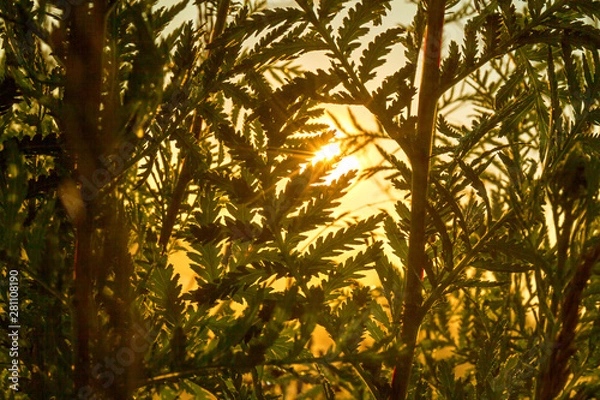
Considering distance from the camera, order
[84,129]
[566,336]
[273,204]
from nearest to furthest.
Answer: [566,336], [84,129], [273,204]

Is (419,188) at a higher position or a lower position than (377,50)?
lower

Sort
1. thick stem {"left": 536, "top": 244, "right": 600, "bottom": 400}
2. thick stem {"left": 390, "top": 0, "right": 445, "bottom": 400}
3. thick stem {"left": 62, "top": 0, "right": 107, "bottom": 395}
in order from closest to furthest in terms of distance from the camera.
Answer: thick stem {"left": 536, "top": 244, "right": 600, "bottom": 400} → thick stem {"left": 62, "top": 0, "right": 107, "bottom": 395} → thick stem {"left": 390, "top": 0, "right": 445, "bottom": 400}

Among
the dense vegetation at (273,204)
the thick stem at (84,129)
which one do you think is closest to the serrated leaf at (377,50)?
the dense vegetation at (273,204)

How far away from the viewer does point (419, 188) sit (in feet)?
5.87

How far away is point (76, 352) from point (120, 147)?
519 millimetres

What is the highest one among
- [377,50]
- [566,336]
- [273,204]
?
[377,50]

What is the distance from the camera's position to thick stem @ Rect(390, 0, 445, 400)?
178 cm

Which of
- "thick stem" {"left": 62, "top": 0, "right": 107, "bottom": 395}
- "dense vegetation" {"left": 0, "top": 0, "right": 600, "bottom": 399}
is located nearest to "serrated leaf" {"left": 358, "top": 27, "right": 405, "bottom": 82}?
"dense vegetation" {"left": 0, "top": 0, "right": 600, "bottom": 399}

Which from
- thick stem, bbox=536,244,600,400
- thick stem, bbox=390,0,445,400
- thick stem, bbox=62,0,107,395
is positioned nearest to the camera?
thick stem, bbox=536,244,600,400

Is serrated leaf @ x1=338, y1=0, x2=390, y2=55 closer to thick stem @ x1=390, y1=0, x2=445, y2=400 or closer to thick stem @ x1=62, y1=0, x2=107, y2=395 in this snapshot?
thick stem @ x1=390, y1=0, x2=445, y2=400

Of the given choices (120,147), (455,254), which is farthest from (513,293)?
(120,147)

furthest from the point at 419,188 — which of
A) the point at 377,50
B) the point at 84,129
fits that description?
the point at 84,129

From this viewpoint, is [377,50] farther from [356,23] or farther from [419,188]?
[419,188]

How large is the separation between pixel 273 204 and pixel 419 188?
0.48 metres
